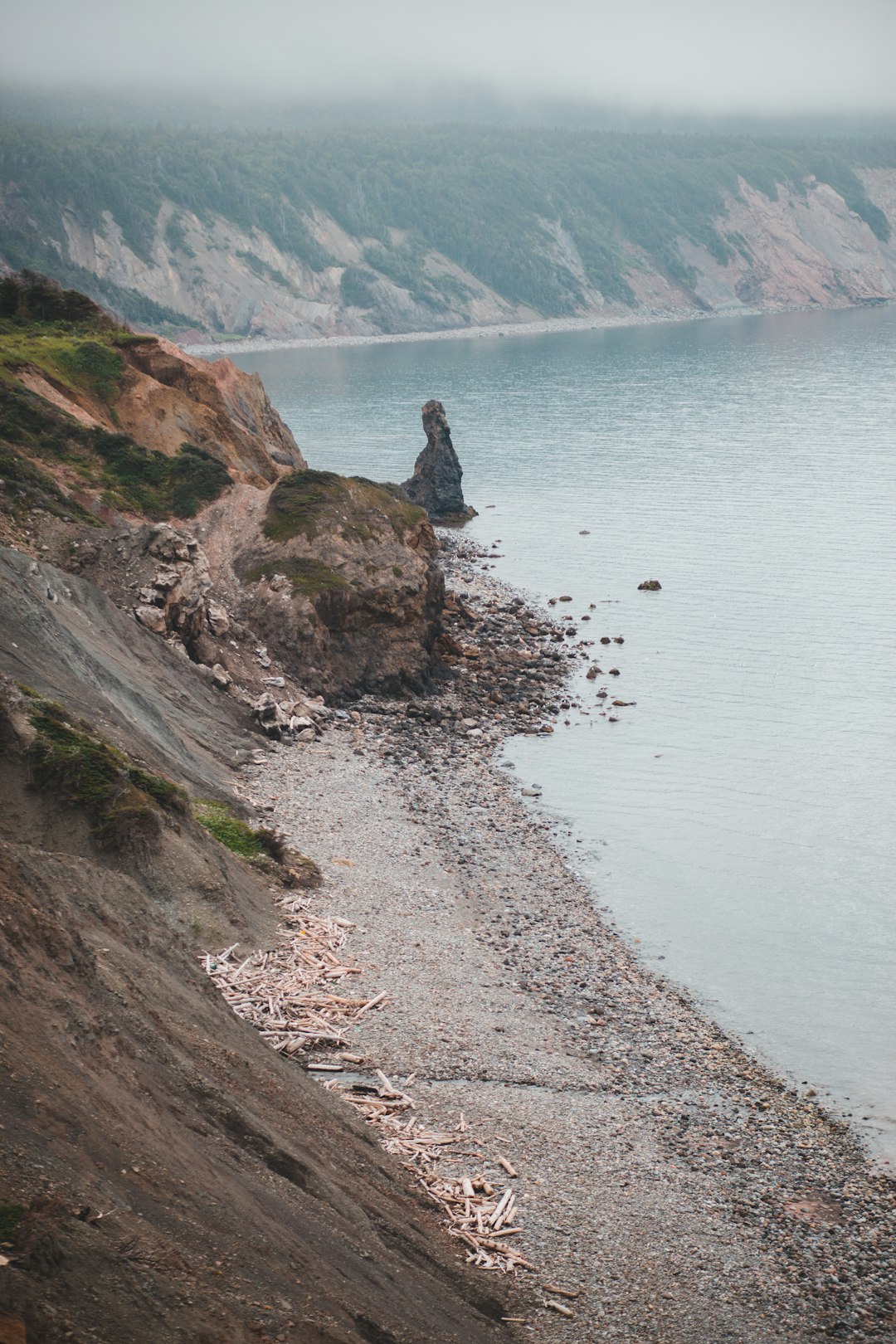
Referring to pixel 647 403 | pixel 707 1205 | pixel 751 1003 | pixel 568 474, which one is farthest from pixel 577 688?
pixel 647 403

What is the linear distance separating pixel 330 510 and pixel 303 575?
3.29 meters

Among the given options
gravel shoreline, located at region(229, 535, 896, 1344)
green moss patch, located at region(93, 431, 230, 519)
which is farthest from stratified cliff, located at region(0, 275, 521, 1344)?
gravel shoreline, located at region(229, 535, 896, 1344)

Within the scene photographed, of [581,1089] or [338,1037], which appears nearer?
[338,1037]

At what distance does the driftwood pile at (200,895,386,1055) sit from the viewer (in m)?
18.7

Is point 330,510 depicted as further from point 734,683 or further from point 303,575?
point 734,683

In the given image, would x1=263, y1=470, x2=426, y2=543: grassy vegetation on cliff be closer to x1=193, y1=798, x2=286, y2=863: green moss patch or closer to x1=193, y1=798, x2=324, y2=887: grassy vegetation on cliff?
x1=193, y1=798, x2=286, y2=863: green moss patch

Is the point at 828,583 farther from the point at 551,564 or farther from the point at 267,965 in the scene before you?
the point at 267,965

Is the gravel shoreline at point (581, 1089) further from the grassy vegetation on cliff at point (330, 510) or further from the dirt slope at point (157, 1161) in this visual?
the grassy vegetation on cliff at point (330, 510)

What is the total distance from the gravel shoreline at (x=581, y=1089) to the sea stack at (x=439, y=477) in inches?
1700

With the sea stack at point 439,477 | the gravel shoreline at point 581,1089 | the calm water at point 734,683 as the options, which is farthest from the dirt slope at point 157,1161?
the sea stack at point 439,477

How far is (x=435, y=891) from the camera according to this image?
86.5 feet

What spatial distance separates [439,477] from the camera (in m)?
74.2

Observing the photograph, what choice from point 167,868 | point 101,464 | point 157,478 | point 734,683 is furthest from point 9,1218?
point 734,683

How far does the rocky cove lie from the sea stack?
35279 millimetres
